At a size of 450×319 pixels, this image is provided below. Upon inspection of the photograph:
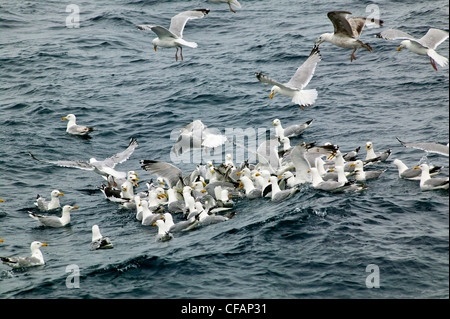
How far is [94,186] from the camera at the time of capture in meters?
17.5

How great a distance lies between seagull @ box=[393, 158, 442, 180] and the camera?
13.7m

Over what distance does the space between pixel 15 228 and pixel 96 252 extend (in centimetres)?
317

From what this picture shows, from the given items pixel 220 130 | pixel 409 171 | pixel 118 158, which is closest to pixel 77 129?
pixel 118 158

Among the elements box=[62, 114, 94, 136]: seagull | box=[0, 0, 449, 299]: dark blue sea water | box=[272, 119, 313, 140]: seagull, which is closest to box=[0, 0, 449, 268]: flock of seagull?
box=[0, 0, 449, 299]: dark blue sea water

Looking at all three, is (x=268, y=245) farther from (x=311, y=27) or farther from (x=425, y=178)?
(x=311, y=27)

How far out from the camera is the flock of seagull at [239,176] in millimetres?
13516

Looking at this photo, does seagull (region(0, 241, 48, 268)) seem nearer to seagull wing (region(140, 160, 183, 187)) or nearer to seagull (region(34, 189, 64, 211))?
seagull (region(34, 189, 64, 211))

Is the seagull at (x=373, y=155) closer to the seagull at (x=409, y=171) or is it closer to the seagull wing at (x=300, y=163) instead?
the seagull at (x=409, y=171)

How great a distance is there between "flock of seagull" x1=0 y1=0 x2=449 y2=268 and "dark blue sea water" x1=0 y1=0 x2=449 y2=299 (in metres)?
0.29

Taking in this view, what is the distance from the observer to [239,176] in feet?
52.3

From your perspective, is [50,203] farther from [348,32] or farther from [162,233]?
[348,32]

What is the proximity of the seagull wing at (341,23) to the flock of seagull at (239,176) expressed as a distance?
22mm

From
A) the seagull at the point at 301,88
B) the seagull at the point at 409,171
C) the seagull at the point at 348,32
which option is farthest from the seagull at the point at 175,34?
the seagull at the point at 409,171

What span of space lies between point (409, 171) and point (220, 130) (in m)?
7.48
